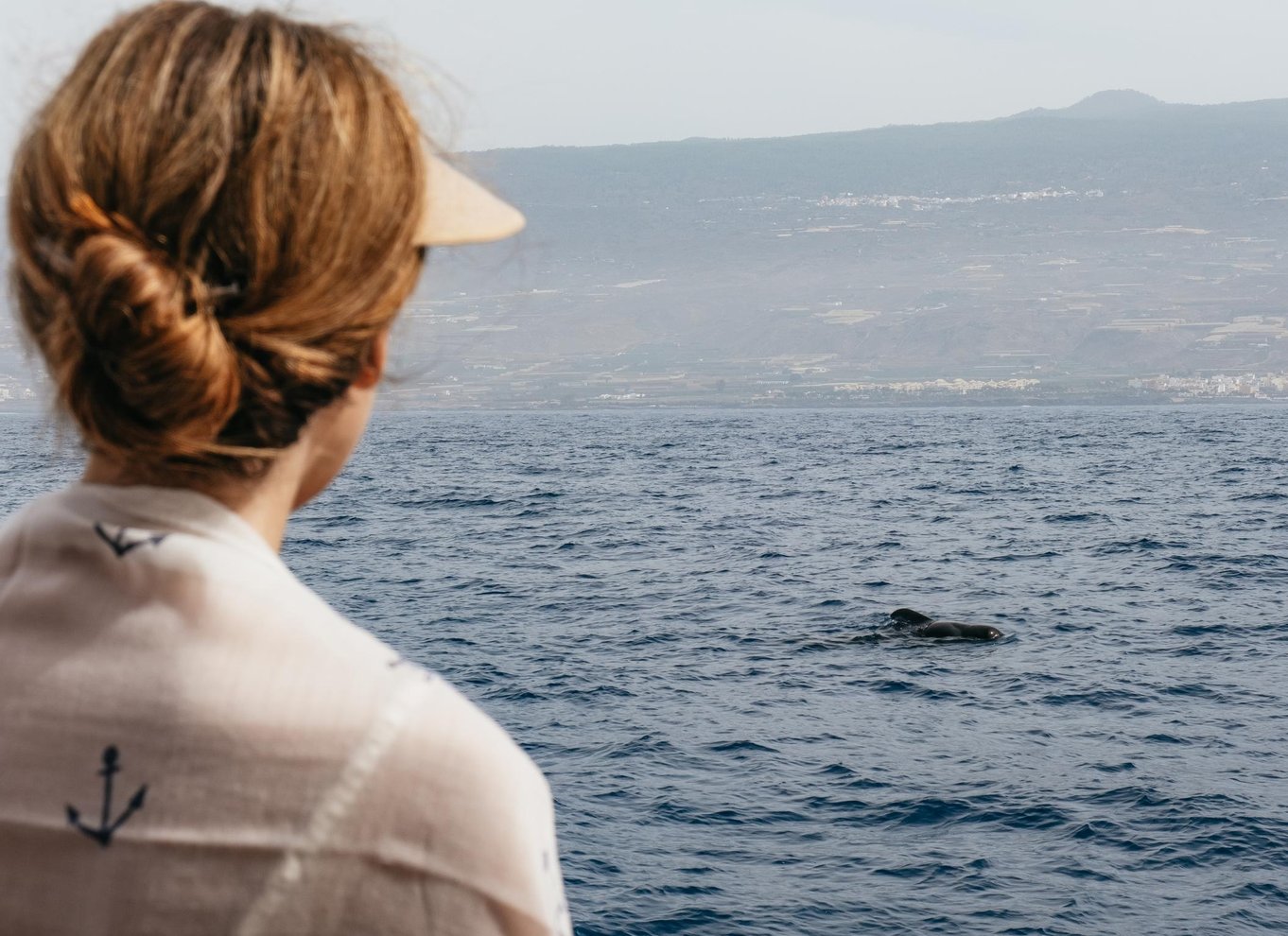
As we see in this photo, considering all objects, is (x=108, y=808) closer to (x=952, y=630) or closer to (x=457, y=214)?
(x=457, y=214)

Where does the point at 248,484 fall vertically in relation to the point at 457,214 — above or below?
below

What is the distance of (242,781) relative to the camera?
1.35 m

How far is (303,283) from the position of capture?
1393 mm

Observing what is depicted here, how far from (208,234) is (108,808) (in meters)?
0.50

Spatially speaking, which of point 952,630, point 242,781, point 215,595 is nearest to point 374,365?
point 215,595

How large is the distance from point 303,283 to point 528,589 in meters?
31.3

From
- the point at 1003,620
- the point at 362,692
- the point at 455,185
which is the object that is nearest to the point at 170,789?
the point at 362,692

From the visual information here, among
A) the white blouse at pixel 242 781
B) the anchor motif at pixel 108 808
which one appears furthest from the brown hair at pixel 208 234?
the anchor motif at pixel 108 808

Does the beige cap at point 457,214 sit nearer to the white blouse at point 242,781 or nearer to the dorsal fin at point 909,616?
the white blouse at point 242,781

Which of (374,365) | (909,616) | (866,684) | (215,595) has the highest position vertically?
(374,365)

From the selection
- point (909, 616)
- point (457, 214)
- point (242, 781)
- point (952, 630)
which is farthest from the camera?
point (909, 616)

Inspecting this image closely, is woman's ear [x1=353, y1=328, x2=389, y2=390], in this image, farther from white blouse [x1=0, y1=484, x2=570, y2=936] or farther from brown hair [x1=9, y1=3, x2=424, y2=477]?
white blouse [x1=0, y1=484, x2=570, y2=936]

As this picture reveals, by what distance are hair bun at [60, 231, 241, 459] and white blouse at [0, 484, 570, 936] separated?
108mm

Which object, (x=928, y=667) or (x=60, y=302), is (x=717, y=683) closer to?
(x=928, y=667)
